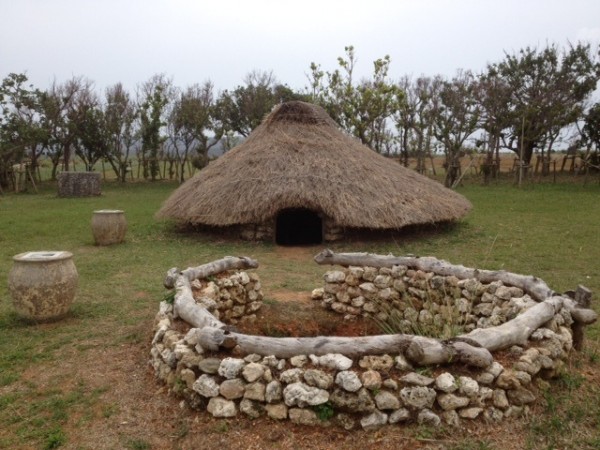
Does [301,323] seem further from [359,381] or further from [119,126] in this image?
[119,126]

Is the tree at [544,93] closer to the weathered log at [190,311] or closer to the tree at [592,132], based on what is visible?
the tree at [592,132]

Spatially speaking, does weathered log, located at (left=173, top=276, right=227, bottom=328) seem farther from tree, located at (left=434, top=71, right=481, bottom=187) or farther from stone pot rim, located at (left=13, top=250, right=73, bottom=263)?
tree, located at (left=434, top=71, right=481, bottom=187)

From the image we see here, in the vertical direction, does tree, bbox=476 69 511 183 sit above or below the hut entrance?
above

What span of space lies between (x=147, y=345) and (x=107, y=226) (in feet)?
19.1

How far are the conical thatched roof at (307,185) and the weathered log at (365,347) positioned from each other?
20.9ft

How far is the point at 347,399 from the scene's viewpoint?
316 centimetres

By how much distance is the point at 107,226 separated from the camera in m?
10.0

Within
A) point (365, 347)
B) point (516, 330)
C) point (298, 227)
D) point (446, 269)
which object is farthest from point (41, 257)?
point (298, 227)

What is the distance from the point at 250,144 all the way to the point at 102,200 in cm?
862

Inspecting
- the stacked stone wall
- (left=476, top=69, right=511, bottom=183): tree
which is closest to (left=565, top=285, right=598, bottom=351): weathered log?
the stacked stone wall

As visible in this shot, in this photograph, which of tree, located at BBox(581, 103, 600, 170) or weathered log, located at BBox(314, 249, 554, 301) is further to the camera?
tree, located at BBox(581, 103, 600, 170)

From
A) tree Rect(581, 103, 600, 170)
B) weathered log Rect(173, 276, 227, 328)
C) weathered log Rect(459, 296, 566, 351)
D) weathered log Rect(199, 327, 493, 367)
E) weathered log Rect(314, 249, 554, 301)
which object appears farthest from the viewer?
tree Rect(581, 103, 600, 170)

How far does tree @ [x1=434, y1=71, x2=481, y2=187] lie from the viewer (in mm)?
23281

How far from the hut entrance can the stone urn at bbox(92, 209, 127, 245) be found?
357 centimetres
